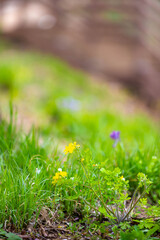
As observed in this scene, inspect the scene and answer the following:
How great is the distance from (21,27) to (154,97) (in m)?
4.40

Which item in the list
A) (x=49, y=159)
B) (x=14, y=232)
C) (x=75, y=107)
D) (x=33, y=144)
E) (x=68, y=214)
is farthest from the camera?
(x=75, y=107)

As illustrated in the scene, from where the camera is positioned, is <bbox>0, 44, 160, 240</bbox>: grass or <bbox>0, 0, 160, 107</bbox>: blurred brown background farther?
<bbox>0, 0, 160, 107</bbox>: blurred brown background

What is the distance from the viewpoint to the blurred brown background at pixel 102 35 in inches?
292

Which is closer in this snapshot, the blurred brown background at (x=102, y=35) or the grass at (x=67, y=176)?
the grass at (x=67, y=176)

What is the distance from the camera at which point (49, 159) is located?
69.3 inches

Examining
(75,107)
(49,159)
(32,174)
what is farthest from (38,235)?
(75,107)

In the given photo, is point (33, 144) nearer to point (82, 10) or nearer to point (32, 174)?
point (32, 174)

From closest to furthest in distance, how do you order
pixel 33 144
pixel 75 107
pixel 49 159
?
pixel 49 159, pixel 33 144, pixel 75 107

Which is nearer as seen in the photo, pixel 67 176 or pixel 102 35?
pixel 67 176

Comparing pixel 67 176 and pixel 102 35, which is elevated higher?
pixel 102 35

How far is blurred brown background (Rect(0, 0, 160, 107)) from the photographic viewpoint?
7.42m

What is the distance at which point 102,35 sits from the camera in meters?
7.77

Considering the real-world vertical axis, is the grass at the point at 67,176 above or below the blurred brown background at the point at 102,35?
below

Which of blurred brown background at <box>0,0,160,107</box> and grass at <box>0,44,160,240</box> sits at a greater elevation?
blurred brown background at <box>0,0,160,107</box>
